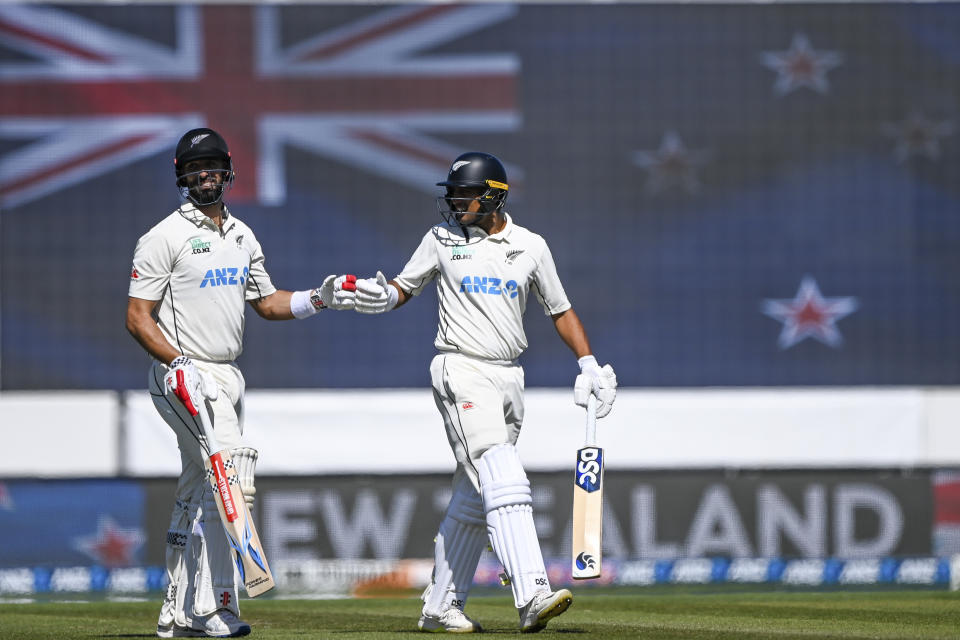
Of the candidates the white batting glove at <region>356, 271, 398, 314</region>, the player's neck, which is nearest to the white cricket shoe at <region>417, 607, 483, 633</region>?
the white batting glove at <region>356, 271, 398, 314</region>

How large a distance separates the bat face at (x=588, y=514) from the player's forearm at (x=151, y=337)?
156 centimetres

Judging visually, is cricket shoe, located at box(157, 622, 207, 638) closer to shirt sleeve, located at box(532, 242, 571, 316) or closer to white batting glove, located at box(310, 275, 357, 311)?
white batting glove, located at box(310, 275, 357, 311)

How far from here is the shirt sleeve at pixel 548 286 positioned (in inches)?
247

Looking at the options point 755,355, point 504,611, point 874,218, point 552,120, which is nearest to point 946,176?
point 874,218

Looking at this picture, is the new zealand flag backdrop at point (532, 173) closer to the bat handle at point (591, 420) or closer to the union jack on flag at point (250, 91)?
the union jack on flag at point (250, 91)

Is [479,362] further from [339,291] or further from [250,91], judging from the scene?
[250,91]

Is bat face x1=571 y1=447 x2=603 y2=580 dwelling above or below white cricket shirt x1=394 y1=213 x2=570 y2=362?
below

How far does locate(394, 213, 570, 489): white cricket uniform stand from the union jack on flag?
29.8 feet

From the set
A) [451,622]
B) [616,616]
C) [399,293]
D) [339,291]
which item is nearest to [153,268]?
[339,291]

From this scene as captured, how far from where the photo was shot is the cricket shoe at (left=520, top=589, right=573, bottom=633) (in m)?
5.61

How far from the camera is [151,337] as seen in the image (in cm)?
601

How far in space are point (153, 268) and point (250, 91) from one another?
945 cm

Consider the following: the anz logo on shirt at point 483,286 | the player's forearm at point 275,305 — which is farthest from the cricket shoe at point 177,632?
the anz logo on shirt at point 483,286

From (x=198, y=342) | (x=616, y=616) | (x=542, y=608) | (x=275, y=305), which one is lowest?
(x=616, y=616)
